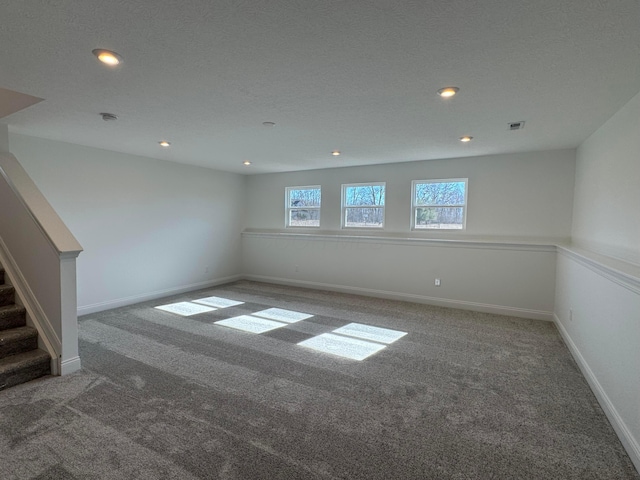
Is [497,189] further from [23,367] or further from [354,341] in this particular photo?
[23,367]

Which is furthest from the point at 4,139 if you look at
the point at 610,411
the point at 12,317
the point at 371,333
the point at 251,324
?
the point at 610,411

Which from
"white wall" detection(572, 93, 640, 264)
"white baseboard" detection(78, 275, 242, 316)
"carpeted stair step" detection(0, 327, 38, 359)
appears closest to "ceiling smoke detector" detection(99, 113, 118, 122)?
"carpeted stair step" detection(0, 327, 38, 359)

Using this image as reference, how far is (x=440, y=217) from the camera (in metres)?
5.46

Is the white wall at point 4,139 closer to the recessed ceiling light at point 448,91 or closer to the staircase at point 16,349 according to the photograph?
the staircase at point 16,349

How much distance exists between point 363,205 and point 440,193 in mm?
1358

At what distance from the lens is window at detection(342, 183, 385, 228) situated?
595 cm

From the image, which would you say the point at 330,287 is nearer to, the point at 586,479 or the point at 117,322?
the point at 117,322

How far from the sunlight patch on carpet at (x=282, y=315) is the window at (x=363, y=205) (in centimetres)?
219

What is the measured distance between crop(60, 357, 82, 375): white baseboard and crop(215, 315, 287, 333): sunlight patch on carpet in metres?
1.58

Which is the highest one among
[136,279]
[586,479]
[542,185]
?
[542,185]

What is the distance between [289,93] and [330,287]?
4.23 metres

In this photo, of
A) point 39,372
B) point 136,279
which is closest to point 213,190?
point 136,279

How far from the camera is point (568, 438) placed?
2.09 meters

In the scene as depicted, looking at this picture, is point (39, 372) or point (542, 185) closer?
point (39, 372)
